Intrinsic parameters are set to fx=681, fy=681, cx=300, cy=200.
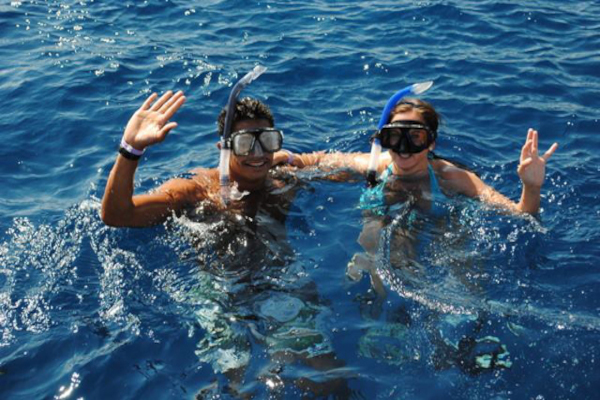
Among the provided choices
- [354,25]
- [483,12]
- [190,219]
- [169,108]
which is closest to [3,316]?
[190,219]

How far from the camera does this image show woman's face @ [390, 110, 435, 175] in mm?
5250

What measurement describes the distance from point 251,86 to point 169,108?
12.8ft

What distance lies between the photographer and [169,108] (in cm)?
442

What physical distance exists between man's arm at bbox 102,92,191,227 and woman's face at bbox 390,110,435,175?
1.75 meters

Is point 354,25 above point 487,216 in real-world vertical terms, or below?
above

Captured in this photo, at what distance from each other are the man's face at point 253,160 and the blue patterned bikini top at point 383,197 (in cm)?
91

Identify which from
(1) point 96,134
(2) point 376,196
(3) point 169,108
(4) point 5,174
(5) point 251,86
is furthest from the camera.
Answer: (5) point 251,86

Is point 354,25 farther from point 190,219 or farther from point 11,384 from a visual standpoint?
point 11,384

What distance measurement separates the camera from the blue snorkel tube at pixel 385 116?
17.0 ft

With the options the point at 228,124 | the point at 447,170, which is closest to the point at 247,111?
the point at 228,124

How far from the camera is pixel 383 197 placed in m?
5.52

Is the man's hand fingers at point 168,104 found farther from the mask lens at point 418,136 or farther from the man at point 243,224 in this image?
the mask lens at point 418,136

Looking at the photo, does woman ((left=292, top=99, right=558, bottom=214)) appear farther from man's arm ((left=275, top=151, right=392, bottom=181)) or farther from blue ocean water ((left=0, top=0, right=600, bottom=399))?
blue ocean water ((left=0, top=0, right=600, bottom=399))

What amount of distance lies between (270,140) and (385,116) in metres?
0.93
